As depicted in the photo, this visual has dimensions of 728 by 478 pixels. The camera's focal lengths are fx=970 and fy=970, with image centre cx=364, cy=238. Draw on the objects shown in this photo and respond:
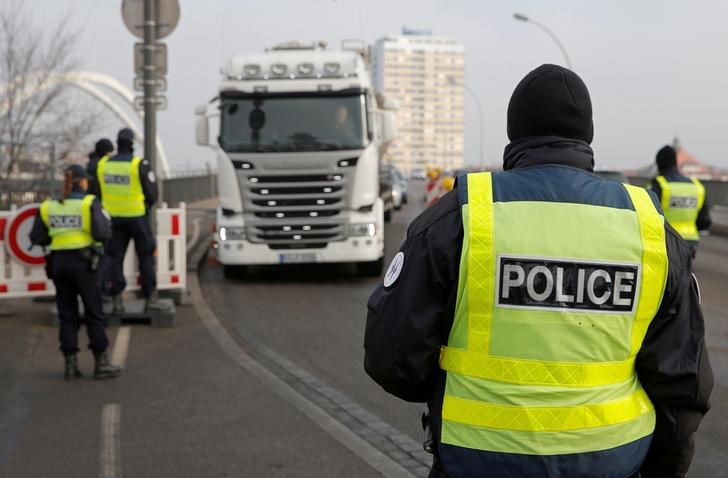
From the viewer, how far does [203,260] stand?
1703 cm

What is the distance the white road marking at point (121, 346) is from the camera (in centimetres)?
872

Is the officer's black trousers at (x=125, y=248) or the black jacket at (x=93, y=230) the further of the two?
the officer's black trousers at (x=125, y=248)

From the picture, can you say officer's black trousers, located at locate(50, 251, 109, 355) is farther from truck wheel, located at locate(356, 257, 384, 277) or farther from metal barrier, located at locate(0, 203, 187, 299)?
truck wheel, located at locate(356, 257, 384, 277)

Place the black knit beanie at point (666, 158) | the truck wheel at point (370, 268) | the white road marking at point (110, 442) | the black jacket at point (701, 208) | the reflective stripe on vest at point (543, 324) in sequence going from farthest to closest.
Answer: the truck wheel at point (370, 268) → the black knit beanie at point (666, 158) → the black jacket at point (701, 208) → the white road marking at point (110, 442) → the reflective stripe on vest at point (543, 324)

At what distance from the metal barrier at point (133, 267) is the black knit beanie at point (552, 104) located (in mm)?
9348

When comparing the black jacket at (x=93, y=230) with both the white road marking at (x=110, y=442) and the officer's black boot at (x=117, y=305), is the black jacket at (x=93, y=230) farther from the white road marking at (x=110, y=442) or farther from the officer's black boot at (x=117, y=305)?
the officer's black boot at (x=117, y=305)

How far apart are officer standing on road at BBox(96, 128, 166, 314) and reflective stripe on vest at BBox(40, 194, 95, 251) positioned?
247cm

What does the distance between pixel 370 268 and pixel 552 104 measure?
12.1 m

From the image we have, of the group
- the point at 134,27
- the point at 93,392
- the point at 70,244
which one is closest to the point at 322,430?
the point at 93,392

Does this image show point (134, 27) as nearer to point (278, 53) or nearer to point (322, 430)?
point (278, 53)

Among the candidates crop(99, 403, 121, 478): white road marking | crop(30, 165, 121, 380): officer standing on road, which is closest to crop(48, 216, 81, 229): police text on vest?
crop(30, 165, 121, 380): officer standing on road

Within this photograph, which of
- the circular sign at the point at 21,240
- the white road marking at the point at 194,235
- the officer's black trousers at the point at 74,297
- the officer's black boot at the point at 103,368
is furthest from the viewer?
→ the white road marking at the point at 194,235

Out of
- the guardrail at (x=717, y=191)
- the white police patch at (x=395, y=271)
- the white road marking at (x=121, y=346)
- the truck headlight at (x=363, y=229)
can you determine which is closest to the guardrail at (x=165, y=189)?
the white road marking at (x=121, y=346)

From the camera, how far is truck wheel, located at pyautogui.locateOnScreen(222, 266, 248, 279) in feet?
47.7
